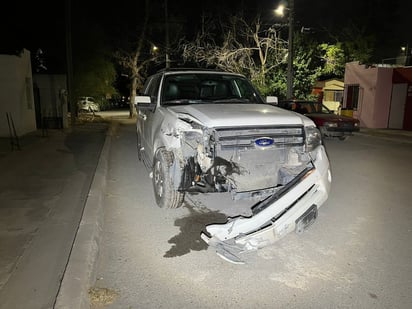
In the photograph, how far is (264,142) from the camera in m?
4.72

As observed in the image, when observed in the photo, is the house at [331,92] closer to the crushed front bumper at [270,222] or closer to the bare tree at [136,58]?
the bare tree at [136,58]

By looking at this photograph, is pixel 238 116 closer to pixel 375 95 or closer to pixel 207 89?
pixel 207 89

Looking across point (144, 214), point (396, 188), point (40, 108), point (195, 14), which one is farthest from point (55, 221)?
point (195, 14)

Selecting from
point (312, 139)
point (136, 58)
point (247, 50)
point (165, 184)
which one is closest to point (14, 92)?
point (165, 184)

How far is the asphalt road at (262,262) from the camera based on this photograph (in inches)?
133

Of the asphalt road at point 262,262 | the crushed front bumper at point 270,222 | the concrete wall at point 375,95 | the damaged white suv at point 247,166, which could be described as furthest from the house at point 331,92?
the crushed front bumper at point 270,222

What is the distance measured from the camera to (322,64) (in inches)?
1026

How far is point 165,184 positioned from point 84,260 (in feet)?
5.65

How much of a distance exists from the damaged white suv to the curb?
3.41ft

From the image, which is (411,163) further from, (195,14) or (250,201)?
(195,14)

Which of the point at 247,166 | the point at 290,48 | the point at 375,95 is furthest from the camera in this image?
the point at 375,95

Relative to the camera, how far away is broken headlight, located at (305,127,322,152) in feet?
16.1

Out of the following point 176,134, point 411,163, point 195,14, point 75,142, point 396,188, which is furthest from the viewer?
point 195,14

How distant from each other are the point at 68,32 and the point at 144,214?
15.4m
